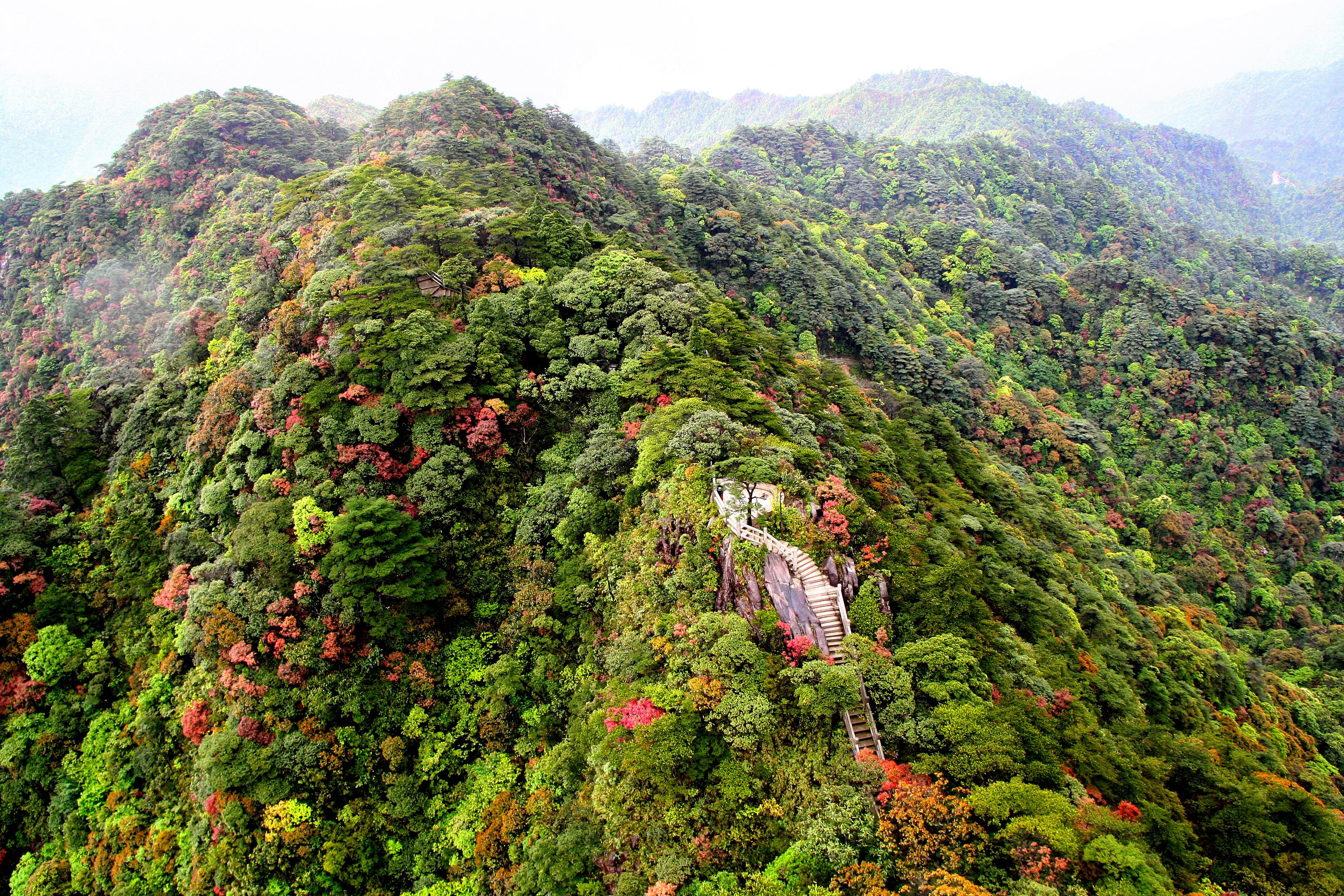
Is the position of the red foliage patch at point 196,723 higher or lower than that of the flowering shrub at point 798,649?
lower

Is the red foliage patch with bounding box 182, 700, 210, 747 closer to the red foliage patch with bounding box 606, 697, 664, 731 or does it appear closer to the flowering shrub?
the red foliage patch with bounding box 606, 697, 664, 731

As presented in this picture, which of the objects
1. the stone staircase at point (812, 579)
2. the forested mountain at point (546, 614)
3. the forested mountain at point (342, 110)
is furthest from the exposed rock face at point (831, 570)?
the forested mountain at point (342, 110)

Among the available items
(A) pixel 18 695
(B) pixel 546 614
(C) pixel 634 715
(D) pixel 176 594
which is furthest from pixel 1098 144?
(A) pixel 18 695

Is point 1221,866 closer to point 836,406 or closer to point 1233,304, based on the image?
point 836,406

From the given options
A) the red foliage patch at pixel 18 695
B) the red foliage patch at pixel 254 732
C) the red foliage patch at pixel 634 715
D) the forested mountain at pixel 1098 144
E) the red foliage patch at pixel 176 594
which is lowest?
the red foliage patch at pixel 18 695

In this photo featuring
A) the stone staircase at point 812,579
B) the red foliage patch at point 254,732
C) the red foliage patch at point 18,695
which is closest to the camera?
the stone staircase at point 812,579

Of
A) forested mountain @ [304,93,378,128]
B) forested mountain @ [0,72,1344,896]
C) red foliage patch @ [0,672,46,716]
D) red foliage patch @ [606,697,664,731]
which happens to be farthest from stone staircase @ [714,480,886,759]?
forested mountain @ [304,93,378,128]

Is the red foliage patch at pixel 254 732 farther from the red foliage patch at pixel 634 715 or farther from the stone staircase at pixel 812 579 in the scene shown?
the stone staircase at pixel 812 579

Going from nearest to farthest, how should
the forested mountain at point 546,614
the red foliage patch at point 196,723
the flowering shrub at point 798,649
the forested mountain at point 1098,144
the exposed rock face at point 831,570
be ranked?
the forested mountain at point 546,614 < the flowering shrub at point 798,649 < the exposed rock face at point 831,570 < the red foliage patch at point 196,723 < the forested mountain at point 1098,144

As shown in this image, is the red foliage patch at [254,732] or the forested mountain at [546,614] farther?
the red foliage patch at [254,732]
